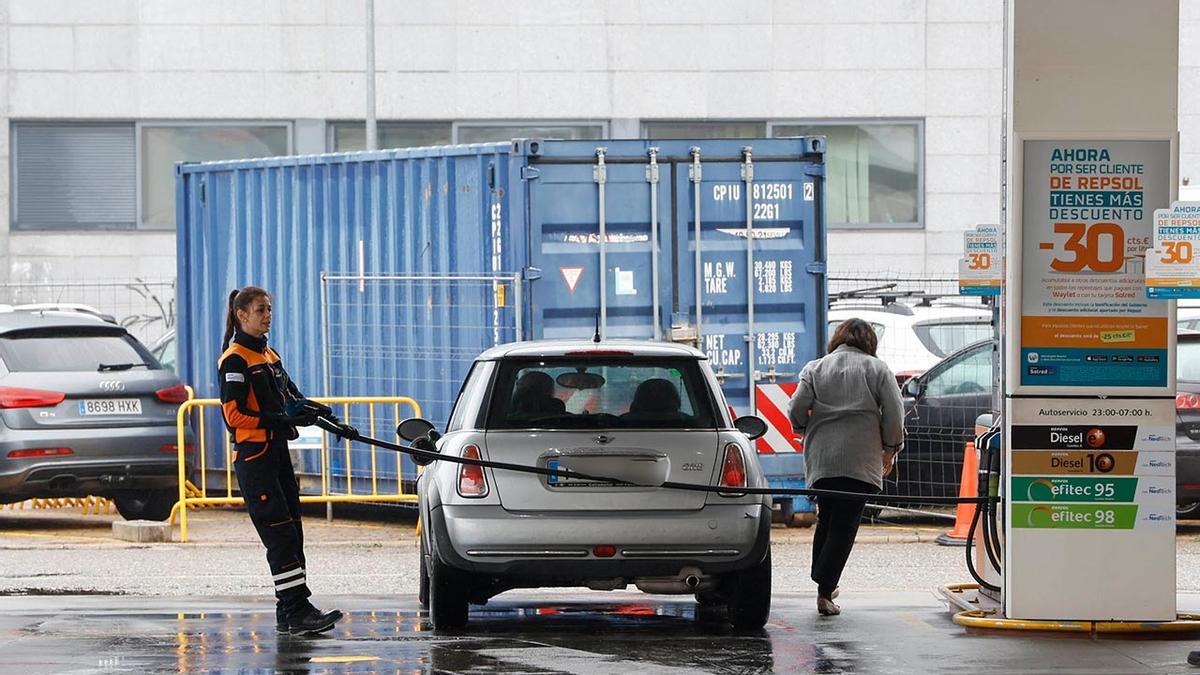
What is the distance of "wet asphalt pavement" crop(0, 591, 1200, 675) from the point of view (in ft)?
30.6

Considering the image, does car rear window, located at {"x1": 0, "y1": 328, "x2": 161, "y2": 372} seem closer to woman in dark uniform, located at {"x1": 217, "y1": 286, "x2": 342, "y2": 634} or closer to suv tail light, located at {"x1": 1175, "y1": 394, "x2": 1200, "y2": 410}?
woman in dark uniform, located at {"x1": 217, "y1": 286, "x2": 342, "y2": 634}

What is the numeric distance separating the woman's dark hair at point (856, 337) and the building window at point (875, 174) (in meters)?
20.0

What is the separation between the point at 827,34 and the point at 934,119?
1991 mm

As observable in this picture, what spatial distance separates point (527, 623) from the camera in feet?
35.8

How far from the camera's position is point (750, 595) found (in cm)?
1032

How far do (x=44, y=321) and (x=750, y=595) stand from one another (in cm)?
842

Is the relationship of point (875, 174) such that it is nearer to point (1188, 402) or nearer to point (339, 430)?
point (1188, 402)

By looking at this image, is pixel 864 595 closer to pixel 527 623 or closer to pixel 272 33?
pixel 527 623

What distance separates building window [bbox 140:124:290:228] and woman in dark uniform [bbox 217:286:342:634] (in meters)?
20.9

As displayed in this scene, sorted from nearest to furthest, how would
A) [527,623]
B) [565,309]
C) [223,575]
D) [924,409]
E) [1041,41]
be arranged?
[1041,41], [527,623], [223,575], [565,309], [924,409]

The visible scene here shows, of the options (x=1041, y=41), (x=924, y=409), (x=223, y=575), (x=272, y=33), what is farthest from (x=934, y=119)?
(x=1041, y=41)

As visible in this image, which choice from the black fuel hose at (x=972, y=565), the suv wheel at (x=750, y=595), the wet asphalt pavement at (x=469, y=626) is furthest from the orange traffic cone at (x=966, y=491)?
the suv wheel at (x=750, y=595)

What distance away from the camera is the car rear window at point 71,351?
16469 mm

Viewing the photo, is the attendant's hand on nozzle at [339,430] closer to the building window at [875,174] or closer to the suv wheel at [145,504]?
the suv wheel at [145,504]
